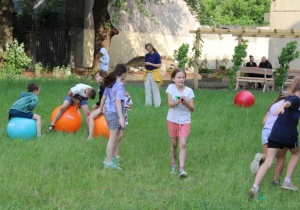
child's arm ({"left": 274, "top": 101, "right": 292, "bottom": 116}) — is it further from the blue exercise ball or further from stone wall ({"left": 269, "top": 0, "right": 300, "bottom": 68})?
stone wall ({"left": 269, "top": 0, "right": 300, "bottom": 68})

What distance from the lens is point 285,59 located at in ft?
62.2

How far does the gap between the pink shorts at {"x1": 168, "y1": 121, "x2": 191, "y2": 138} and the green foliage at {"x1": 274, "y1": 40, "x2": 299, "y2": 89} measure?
1287 centimetres

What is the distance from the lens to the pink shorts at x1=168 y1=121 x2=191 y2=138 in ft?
23.3

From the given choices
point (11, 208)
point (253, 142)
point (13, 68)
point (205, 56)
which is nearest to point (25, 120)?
point (11, 208)

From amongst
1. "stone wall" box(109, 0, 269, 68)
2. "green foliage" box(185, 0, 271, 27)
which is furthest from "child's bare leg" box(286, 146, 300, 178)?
"green foliage" box(185, 0, 271, 27)

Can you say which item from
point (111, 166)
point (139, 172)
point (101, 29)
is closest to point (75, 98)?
point (111, 166)

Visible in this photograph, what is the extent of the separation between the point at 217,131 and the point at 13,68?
1320cm

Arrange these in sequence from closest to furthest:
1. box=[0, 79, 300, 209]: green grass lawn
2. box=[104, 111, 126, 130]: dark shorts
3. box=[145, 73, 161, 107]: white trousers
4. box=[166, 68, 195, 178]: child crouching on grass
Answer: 1. box=[0, 79, 300, 209]: green grass lawn
2. box=[166, 68, 195, 178]: child crouching on grass
3. box=[104, 111, 126, 130]: dark shorts
4. box=[145, 73, 161, 107]: white trousers

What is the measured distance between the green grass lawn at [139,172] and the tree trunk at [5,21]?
1114 centimetres

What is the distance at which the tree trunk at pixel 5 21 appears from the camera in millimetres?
21391

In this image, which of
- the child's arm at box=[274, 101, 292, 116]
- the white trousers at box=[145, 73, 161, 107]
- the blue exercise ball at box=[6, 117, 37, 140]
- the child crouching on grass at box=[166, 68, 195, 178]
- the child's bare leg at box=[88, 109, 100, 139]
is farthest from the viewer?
the white trousers at box=[145, 73, 161, 107]

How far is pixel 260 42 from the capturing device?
3716 centimetres

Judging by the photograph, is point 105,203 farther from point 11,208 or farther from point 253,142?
point 253,142

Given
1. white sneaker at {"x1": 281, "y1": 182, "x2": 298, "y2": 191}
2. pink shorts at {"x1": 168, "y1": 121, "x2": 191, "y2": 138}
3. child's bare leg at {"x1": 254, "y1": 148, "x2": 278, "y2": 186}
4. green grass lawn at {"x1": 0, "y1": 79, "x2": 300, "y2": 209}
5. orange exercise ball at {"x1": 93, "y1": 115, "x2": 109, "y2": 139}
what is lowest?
green grass lawn at {"x1": 0, "y1": 79, "x2": 300, "y2": 209}
